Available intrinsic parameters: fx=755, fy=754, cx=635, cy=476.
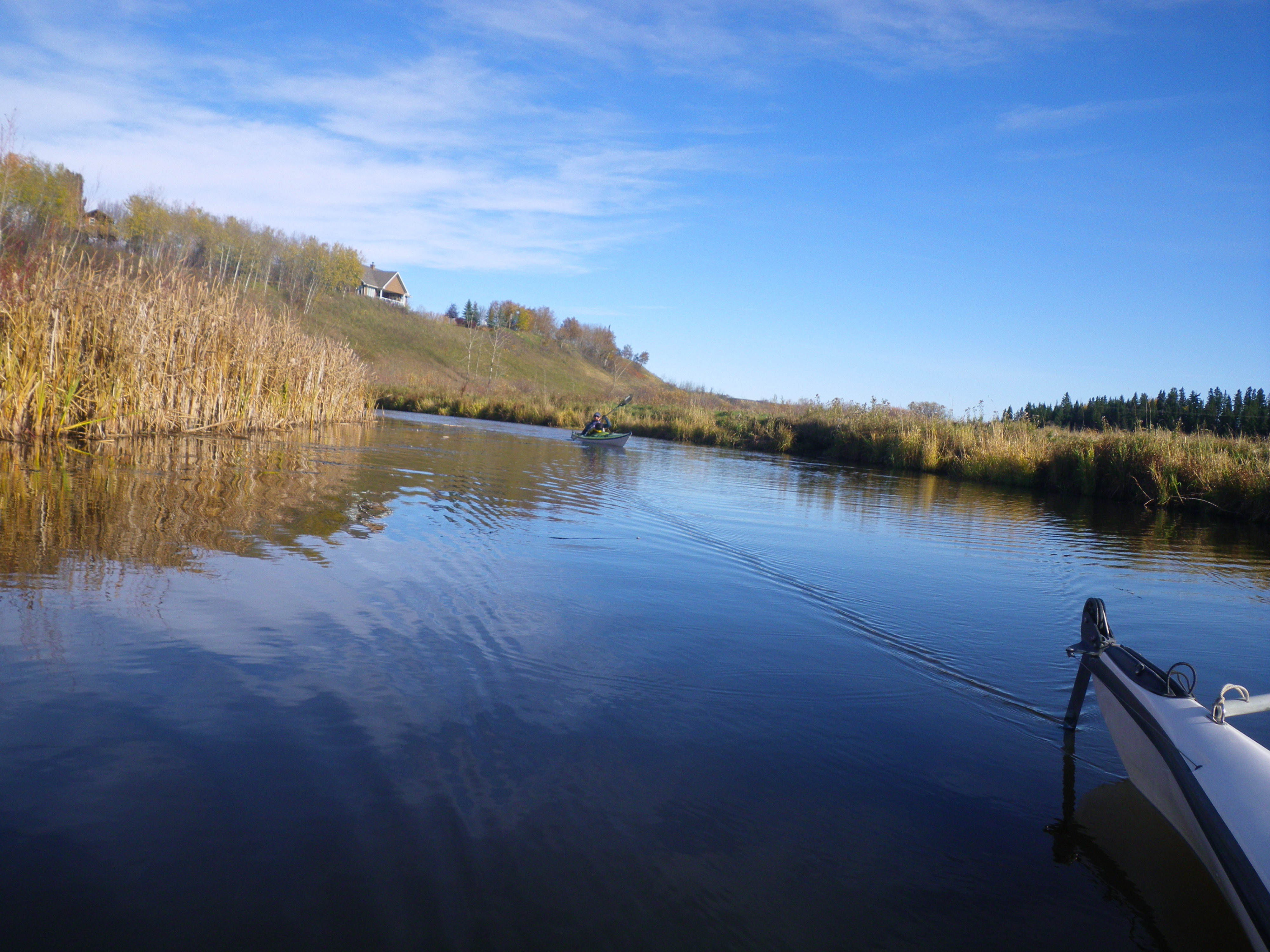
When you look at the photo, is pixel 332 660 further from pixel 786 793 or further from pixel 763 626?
pixel 763 626

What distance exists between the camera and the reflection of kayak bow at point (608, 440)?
24.8 m

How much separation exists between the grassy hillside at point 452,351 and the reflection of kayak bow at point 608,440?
89.7 feet

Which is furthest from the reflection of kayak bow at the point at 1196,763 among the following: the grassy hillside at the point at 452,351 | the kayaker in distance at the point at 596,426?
the grassy hillside at the point at 452,351

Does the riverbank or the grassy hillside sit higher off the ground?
the grassy hillside

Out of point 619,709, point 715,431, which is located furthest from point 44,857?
point 715,431

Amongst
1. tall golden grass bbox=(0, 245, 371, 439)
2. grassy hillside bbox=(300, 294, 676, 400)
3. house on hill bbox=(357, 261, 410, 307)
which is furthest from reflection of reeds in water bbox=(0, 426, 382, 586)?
house on hill bbox=(357, 261, 410, 307)

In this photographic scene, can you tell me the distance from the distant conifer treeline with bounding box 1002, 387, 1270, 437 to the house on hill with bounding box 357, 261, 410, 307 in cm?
8041

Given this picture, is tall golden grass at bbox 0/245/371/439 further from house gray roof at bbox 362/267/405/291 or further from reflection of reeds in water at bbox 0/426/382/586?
house gray roof at bbox 362/267/405/291

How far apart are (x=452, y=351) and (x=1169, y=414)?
6721cm

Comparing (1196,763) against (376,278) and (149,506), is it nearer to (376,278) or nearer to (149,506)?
(149,506)

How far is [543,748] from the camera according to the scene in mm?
3143

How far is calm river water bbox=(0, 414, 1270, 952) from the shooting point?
222cm

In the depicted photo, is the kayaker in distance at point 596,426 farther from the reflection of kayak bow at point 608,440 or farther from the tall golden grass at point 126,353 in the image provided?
the tall golden grass at point 126,353

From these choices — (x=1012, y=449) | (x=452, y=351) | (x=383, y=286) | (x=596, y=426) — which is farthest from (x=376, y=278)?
(x=1012, y=449)
